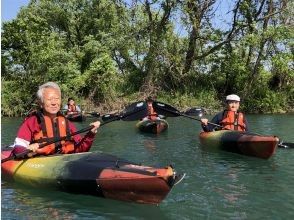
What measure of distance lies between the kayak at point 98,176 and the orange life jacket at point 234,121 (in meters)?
4.83

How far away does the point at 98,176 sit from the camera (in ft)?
18.2

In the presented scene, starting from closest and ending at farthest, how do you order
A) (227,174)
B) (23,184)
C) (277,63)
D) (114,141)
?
1. (23,184)
2. (227,174)
3. (114,141)
4. (277,63)

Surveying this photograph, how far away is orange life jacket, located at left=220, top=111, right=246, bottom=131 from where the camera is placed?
10314 millimetres

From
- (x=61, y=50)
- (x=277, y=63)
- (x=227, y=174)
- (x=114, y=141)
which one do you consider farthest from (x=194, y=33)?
(x=227, y=174)

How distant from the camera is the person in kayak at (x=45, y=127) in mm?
6051

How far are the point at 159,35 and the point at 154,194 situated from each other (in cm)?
2113

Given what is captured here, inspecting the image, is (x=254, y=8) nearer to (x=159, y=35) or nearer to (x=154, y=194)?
(x=159, y=35)

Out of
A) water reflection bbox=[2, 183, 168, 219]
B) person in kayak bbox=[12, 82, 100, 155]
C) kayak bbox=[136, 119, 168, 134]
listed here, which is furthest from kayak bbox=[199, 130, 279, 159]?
water reflection bbox=[2, 183, 168, 219]

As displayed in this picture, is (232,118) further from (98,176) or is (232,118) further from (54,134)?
(98,176)

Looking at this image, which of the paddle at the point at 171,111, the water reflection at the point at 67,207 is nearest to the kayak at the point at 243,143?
the paddle at the point at 171,111

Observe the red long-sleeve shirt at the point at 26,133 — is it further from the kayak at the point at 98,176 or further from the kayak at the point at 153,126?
the kayak at the point at 153,126

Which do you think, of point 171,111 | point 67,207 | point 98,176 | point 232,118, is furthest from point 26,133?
point 232,118

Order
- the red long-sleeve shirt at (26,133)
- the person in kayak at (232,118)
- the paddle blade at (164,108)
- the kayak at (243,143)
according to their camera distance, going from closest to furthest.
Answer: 1. the red long-sleeve shirt at (26,133)
2. the kayak at (243,143)
3. the person in kayak at (232,118)
4. the paddle blade at (164,108)

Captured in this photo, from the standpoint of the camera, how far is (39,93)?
6.05m
